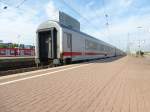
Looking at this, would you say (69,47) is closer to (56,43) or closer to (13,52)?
(56,43)

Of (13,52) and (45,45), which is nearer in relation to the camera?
(45,45)

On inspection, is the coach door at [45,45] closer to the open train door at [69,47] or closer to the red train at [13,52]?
the open train door at [69,47]

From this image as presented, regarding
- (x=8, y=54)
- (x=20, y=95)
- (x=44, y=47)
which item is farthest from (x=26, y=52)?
(x=20, y=95)

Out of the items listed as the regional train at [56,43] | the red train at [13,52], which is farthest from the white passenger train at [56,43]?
the red train at [13,52]

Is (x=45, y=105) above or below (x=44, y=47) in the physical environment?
below

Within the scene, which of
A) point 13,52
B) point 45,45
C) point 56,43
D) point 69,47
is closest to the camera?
point 56,43

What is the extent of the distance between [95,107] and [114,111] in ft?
1.66

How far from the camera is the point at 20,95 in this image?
6.18 metres

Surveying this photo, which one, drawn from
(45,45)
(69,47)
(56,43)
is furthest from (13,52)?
(56,43)

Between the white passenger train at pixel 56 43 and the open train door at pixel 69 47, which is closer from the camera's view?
the white passenger train at pixel 56 43

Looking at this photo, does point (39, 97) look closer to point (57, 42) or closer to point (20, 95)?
point (20, 95)

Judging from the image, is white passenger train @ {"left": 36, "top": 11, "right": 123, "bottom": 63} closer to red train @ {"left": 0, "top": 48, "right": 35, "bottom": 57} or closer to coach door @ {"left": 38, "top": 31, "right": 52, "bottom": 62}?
coach door @ {"left": 38, "top": 31, "right": 52, "bottom": 62}

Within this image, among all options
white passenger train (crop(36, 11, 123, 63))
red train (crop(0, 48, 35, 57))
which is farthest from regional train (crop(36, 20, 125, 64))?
red train (crop(0, 48, 35, 57))

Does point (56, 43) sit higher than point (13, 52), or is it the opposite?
point (56, 43)
